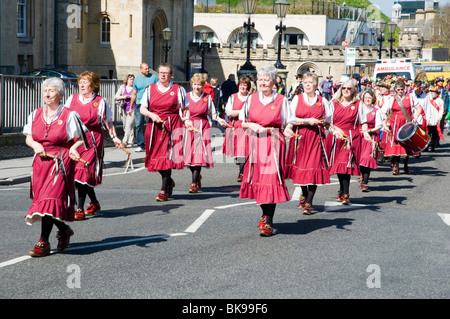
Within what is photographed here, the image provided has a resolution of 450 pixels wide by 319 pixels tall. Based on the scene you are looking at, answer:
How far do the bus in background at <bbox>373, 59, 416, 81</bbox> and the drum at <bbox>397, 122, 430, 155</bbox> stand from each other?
20967 millimetres

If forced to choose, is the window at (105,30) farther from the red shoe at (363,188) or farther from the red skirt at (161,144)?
the red skirt at (161,144)

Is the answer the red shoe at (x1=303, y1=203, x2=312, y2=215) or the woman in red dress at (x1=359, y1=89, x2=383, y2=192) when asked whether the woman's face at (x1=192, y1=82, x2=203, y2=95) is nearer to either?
the woman in red dress at (x1=359, y1=89, x2=383, y2=192)

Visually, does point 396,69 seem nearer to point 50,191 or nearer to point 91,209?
point 91,209

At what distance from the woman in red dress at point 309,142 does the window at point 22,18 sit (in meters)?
27.0

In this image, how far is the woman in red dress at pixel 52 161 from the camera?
7.39m

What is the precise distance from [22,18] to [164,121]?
26.1 metres

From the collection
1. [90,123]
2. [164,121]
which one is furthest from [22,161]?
[90,123]

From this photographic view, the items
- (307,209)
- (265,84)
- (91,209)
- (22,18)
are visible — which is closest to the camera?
(265,84)

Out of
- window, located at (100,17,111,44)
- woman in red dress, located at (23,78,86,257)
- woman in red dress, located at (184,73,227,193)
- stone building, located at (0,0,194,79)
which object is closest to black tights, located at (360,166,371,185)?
woman in red dress, located at (184,73,227,193)

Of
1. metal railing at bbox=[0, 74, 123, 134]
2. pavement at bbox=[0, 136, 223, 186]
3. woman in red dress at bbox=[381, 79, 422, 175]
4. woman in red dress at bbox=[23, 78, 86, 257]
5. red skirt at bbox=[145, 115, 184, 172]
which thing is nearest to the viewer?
woman in red dress at bbox=[23, 78, 86, 257]

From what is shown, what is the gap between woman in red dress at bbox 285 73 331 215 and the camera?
409 inches

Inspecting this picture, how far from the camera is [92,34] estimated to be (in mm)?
47375

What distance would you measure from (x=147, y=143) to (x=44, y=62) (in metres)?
27.3

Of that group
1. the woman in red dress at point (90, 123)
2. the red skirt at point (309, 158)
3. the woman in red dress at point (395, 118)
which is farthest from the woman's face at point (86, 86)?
the woman in red dress at point (395, 118)
